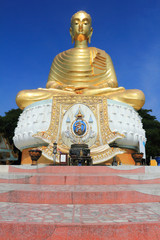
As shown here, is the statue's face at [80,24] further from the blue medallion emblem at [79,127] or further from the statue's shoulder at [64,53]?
the blue medallion emblem at [79,127]

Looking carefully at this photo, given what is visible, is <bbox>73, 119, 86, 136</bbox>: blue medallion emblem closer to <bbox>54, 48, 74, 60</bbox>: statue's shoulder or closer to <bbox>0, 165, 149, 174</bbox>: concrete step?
<bbox>0, 165, 149, 174</bbox>: concrete step

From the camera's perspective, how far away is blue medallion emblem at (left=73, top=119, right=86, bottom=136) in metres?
10.7

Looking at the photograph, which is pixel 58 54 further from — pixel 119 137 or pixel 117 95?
pixel 119 137

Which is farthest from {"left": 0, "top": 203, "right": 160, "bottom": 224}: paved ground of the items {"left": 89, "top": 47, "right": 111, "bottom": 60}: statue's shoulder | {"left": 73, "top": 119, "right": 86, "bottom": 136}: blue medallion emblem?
{"left": 89, "top": 47, "right": 111, "bottom": 60}: statue's shoulder

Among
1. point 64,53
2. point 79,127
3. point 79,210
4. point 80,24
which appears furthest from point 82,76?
point 79,210

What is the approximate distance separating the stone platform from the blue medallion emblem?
5.49 m

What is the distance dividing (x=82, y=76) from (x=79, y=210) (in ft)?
37.9

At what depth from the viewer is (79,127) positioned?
10.8 meters

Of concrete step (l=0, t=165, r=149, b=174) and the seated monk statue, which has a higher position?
the seated monk statue

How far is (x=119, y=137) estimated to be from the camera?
10383 millimetres

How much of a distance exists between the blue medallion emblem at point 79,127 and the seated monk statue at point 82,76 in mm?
2119

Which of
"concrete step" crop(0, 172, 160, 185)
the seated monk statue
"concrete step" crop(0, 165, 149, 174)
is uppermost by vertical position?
the seated monk statue

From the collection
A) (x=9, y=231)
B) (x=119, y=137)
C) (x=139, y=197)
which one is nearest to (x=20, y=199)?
(x=9, y=231)

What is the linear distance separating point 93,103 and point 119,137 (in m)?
2.43
